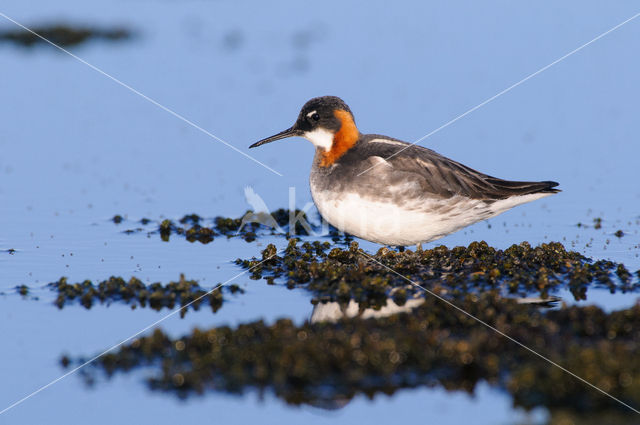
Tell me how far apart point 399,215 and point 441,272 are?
3.15 feet

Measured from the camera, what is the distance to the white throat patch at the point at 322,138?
1162cm

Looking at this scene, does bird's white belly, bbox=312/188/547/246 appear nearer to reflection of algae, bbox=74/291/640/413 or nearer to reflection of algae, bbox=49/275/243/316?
reflection of algae, bbox=49/275/243/316

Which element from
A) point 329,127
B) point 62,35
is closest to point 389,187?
point 329,127

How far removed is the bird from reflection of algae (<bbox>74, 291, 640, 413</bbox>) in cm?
254

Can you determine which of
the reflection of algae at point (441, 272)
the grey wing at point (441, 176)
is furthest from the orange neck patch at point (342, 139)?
the reflection of algae at point (441, 272)

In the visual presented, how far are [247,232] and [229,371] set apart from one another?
5872 millimetres

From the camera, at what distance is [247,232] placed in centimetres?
1317

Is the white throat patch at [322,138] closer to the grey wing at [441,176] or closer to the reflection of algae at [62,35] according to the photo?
the grey wing at [441,176]

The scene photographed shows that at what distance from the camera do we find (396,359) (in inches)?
296

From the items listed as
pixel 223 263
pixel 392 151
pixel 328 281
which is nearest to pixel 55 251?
pixel 223 263

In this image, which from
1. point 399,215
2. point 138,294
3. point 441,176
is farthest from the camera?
point 441,176

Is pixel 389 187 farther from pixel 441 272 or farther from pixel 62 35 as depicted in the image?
pixel 62 35

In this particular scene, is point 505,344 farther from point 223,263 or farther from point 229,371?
point 223,263

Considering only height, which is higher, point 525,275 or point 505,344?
point 525,275
